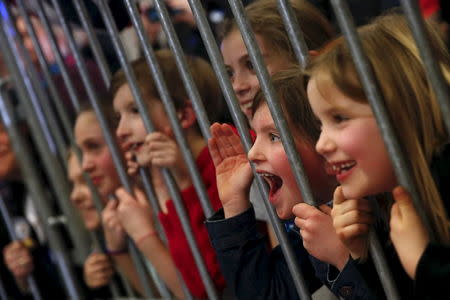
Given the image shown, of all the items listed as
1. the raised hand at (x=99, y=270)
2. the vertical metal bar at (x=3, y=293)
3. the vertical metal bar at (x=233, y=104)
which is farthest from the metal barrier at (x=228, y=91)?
the vertical metal bar at (x=3, y=293)

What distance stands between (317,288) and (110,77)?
702 mm

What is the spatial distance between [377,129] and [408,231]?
0.14 m

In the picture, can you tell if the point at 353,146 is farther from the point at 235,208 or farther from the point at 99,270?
the point at 99,270

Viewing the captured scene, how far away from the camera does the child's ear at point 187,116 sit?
174 centimetres

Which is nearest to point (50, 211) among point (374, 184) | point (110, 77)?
point (110, 77)

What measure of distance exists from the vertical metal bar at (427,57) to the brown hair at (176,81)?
0.59 meters

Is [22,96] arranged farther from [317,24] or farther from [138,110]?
[317,24]

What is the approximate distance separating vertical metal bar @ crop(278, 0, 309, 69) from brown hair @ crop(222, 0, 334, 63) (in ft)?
0.33

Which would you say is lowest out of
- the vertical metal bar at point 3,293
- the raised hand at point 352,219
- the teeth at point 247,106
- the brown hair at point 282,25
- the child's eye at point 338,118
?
the vertical metal bar at point 3,293

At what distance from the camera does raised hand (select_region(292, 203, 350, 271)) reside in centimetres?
124

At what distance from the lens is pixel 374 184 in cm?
113

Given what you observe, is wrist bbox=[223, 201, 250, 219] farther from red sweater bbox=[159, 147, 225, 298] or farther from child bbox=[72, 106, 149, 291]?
child bbox=[72, 106, 149, 291]

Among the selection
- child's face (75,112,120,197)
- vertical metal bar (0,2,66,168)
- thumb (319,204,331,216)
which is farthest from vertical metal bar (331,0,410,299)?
vertical metal bar (0,2,66,168)

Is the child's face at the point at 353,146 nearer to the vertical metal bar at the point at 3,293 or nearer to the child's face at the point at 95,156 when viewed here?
the child's face at the point at 95,156
